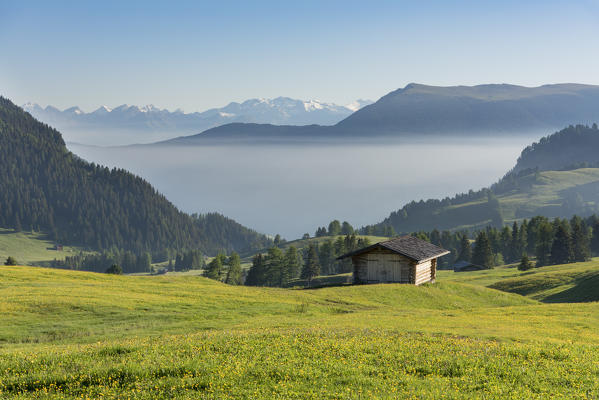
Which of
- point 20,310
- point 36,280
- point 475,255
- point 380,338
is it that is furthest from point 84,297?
point 475,255

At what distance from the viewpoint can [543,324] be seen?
3300cm

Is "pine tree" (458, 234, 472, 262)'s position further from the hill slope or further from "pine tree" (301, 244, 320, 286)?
the hill slope

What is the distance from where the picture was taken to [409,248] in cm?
6341

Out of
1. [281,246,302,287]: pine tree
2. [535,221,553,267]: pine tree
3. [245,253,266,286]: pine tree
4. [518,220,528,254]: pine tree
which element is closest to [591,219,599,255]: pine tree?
[518,220,528,254]: pine tree

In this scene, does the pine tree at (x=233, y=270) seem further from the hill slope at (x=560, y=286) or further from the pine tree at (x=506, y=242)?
the pine tree at (x=506, y=242)

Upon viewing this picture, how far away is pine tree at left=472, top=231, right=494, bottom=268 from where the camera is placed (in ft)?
491

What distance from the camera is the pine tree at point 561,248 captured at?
5182 inches

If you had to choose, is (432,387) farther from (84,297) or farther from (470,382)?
(84,297)

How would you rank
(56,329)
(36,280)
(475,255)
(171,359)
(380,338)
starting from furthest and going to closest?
(475,255) → (36,280) → (56,329) → (380,338) → (171,359)

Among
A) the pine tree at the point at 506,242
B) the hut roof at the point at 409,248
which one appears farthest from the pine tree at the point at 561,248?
the hut roof at the point at 409,248

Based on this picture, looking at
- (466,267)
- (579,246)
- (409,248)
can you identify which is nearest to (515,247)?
(466,267)

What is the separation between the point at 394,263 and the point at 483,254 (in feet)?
326

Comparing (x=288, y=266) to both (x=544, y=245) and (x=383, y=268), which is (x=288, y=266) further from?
(x=383, y=268)

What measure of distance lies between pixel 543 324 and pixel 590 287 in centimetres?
3571
